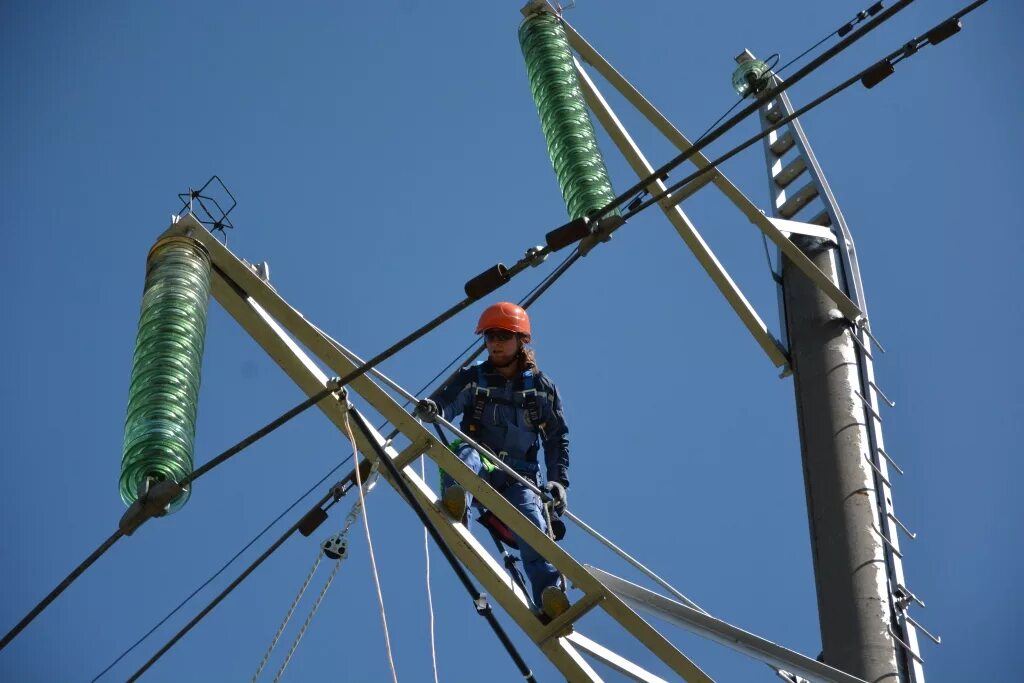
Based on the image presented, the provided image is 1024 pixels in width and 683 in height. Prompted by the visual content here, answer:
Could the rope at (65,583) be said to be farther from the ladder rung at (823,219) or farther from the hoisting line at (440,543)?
the ladder rung at (823,219)

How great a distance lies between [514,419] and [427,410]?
1870 mm

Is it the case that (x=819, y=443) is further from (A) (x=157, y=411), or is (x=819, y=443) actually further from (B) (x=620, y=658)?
(A) (x=157, y=411)

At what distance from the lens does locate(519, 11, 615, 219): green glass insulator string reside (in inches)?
407

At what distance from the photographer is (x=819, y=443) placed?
489 inches

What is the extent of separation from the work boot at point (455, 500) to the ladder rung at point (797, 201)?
5.83 meters

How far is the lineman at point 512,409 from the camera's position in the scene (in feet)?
36.2

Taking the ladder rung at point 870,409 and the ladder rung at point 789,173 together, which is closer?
the ladder rung at point 870,409

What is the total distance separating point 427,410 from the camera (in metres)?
9.66

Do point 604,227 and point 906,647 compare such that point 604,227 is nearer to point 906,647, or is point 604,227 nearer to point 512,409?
point 512,409

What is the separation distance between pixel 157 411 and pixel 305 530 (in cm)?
271

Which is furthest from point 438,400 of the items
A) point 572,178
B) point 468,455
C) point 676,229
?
point 676,229

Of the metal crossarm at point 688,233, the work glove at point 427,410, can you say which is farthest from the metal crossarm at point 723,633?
the metal crossarm at point 688,233

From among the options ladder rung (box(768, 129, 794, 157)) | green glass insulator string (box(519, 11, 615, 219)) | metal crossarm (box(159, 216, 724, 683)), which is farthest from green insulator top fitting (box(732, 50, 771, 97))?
metal crossarm (box(159, 216, 724, 683))

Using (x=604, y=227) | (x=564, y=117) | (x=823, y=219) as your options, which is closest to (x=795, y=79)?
(x=604, y=227)
